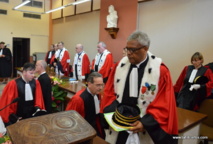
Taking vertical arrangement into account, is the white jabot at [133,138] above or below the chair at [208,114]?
above

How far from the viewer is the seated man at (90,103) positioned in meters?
2.80

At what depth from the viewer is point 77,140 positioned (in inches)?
44.9

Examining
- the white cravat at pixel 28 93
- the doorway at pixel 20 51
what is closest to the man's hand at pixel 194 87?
the white cravat at pixel 28 93

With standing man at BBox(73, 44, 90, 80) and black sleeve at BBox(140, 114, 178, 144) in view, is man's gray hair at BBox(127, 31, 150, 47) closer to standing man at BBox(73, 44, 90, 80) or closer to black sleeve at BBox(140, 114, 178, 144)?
black sleeve at BBox(140, 114, 178, 144)

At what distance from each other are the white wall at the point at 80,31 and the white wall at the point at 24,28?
81 cm

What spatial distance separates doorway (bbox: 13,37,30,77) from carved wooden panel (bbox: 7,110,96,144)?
1196 centimetres

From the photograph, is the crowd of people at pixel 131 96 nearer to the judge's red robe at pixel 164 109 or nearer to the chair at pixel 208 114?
the judge's red robe at pixel 164 109

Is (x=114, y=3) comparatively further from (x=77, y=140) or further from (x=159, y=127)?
(x=77, y=140)

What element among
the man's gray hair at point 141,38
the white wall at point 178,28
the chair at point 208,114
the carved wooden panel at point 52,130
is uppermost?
the white wall at point 178,28

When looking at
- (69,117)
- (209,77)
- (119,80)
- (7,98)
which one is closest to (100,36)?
(209,77)

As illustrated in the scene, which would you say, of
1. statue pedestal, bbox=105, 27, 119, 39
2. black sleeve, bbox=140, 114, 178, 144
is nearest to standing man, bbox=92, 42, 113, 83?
statue pedestal, bbox=105, 27, 119, 39

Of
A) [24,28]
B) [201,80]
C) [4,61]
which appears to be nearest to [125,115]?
[201,80]

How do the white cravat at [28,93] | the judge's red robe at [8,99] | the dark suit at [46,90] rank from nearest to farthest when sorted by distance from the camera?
the judge's red robe at [8,99] < the white cravat at [28,93] < the dark suit at [46,90]

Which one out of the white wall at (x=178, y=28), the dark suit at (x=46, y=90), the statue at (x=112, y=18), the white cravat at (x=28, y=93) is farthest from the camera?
the statue at (x=112, y=18)
